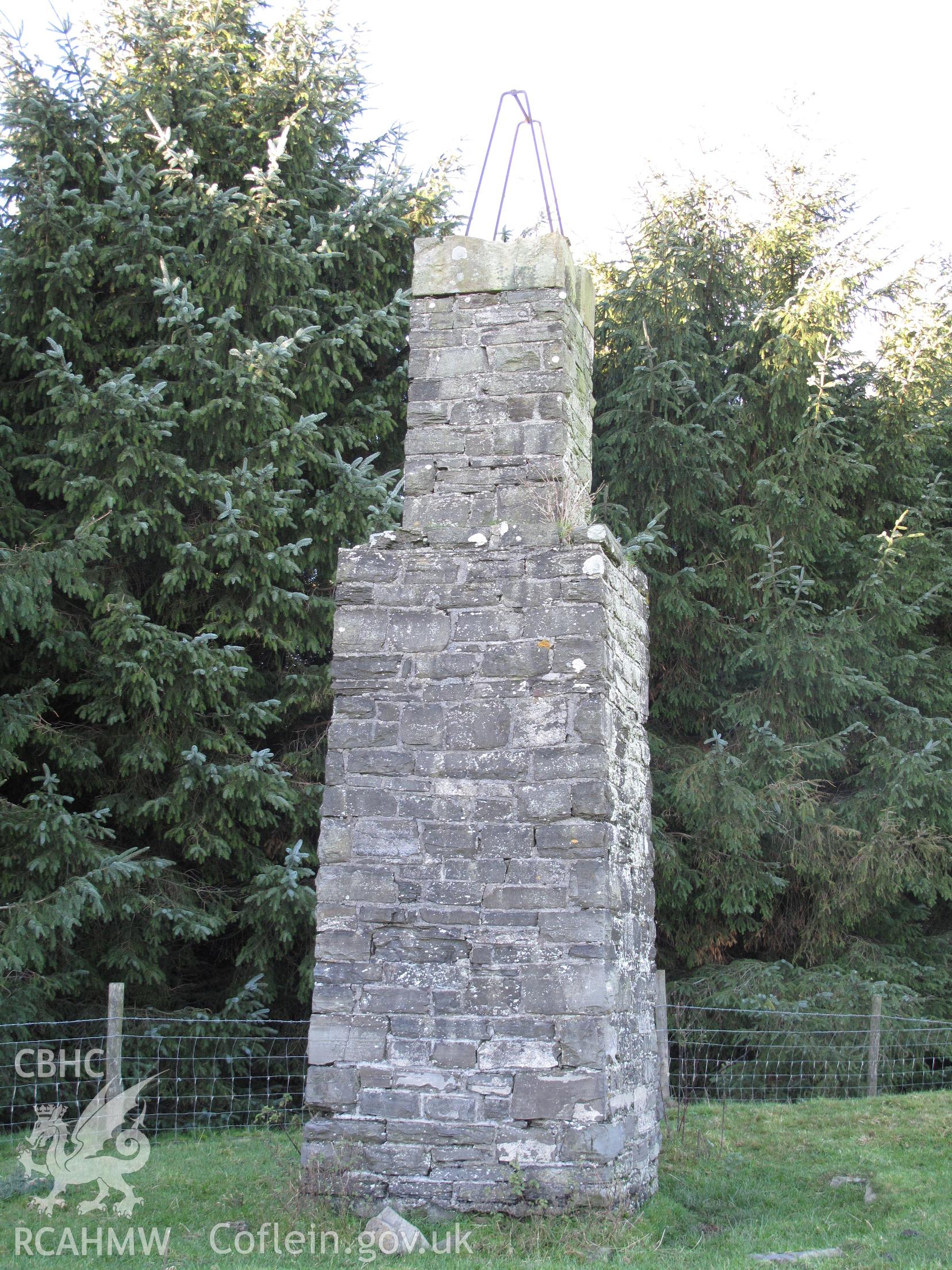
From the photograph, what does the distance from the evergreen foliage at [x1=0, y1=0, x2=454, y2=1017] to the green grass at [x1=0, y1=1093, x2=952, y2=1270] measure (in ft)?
6.01

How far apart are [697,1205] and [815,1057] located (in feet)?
13.0

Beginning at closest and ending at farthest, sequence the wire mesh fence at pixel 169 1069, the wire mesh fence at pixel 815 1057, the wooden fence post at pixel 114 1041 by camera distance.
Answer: the wooden fence post at pixel 114 1041 < the wire mesh fence at pixel 169 1069 < the wire mesh fence at pixel 815 1057

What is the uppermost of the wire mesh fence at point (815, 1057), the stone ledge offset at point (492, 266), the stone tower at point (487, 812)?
the stone ledge offset at point (492, 266)

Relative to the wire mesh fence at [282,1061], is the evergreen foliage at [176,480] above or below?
above

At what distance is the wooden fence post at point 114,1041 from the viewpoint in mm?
7047

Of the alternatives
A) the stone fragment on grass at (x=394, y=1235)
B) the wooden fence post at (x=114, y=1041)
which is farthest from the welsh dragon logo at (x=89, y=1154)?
the stone fragment on grass at (x=394, y=1235)

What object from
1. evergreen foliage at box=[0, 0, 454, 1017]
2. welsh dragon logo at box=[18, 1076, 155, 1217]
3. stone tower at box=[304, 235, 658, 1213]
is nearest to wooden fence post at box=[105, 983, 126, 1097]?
welsh dragon logo at box=[18, 1076, 155, 1217]

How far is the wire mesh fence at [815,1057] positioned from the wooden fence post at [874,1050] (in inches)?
0.7

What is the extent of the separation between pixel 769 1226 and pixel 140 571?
267 inches

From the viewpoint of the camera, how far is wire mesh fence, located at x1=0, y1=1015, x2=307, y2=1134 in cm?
800

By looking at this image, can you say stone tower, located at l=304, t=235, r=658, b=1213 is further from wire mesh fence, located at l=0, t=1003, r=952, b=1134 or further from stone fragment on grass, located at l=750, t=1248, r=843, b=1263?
wire mesh fence, located at l=0, t=1003, r=952, b=1134

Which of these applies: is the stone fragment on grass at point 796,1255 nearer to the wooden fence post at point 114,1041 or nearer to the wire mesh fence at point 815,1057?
the wooden fence post at point 114,1041

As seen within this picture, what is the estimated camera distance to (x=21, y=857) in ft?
27.0

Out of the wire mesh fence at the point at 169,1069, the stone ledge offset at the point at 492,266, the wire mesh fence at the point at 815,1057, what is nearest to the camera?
the stone ledge offset at the point at 492,266
